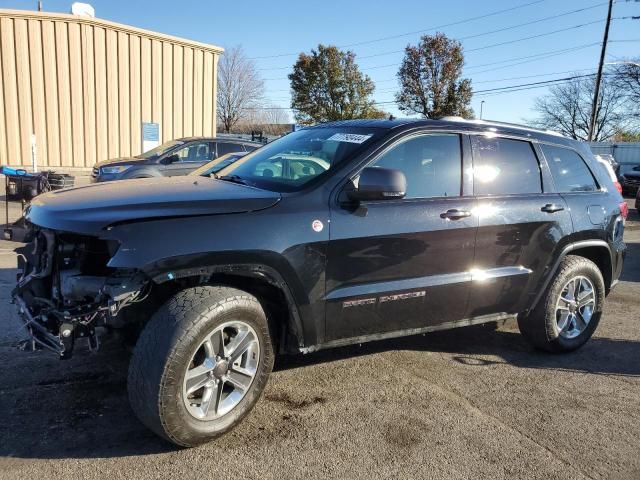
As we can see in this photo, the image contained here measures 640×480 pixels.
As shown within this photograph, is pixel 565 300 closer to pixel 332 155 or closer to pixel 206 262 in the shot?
pixel 332 155

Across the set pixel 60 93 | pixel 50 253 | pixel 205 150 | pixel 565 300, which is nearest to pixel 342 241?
pixel 50 253

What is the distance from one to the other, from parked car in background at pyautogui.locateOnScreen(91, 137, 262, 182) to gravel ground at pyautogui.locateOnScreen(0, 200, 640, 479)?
7373mm

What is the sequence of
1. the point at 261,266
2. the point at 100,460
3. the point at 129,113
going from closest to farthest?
the point at 100,460, the point at 261,266, the point at 129,113

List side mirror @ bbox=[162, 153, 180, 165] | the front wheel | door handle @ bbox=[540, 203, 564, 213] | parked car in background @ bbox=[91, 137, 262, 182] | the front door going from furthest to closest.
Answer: side mirror @ bbox=[162, 153, 180, 165] < parked car in background @ bbox=[91, 137, 262, 182] < door handle @ bbox=[540, 203, 564, 213] < the front door < the front wheel

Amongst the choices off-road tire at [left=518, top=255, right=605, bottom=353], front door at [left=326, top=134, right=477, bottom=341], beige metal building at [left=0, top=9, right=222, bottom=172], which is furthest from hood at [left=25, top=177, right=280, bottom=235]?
beige metal building at [left=0, top=9, right=222, bottom=172]

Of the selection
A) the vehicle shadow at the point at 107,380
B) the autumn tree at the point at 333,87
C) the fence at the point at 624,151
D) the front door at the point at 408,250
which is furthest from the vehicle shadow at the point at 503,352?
the autumn tree at the point at 333,87

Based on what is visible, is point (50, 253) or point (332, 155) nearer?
point (50, 253)

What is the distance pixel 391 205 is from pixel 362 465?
162cm

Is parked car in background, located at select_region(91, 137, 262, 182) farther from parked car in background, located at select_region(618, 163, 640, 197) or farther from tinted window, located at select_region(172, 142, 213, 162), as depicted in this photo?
parked car in background, located at select_region(618, 163, 640, 197)

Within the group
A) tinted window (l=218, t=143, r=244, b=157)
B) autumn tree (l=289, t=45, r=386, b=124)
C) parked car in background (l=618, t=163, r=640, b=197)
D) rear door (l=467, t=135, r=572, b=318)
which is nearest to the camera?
rear door (l=467, t=135, r=572, b=318)

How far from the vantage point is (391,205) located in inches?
140

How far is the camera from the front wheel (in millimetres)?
2779

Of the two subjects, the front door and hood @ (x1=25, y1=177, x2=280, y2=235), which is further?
the front door

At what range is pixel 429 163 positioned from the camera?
387 cm
